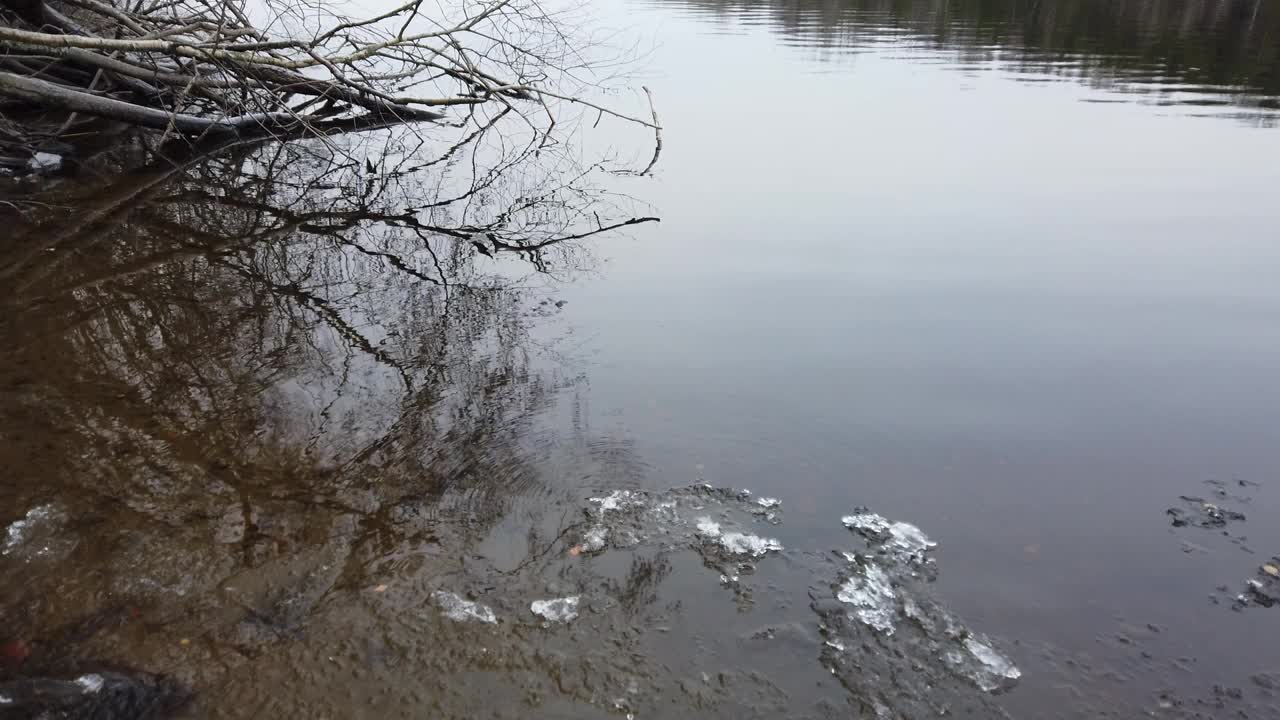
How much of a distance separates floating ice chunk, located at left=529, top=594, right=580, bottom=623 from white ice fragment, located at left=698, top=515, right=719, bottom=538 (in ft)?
2.47

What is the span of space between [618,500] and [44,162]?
949 cm

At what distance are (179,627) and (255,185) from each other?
25.8 feet

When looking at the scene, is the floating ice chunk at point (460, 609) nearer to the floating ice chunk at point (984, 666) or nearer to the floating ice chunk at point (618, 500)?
the floating ice chunk at point (618, 500)

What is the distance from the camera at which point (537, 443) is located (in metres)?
4.46

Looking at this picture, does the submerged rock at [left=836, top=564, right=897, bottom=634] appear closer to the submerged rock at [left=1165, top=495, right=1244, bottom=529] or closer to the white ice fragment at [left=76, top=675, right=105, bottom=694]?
the submerged rock at [left=1165, top=495, right=1244, bottom=529]

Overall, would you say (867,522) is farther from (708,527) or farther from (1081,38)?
(1081,38)

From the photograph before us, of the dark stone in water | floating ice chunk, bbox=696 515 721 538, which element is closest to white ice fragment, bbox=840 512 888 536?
floating ice chunk, bbox=696 515 721 538

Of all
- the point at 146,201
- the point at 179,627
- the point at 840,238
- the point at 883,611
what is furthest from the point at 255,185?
the point at 883,611

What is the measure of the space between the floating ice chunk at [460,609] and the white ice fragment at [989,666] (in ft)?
6.21

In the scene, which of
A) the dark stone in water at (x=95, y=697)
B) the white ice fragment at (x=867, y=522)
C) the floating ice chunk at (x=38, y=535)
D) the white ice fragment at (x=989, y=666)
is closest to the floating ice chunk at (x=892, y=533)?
the white ice fragment at (x=867, y=522)

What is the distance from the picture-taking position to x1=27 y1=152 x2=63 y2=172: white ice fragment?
9.56 m

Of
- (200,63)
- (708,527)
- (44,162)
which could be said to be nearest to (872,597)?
(708,527)

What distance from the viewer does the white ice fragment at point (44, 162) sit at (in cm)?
956

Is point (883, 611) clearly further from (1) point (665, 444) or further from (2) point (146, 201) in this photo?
(2) point (146, 201)
